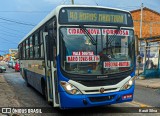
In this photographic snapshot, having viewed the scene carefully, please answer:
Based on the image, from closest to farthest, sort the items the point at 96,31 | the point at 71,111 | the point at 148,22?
the point at 96,31
the point at 71,111
the point at 148,22

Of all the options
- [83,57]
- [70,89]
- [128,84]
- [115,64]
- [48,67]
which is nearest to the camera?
[70,89]

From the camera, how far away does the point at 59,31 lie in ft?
26.7

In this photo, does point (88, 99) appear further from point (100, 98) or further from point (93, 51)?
point (93, 51)

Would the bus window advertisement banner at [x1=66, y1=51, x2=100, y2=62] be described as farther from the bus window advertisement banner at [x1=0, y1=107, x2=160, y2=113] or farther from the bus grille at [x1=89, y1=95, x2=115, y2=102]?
the bus window advertisement banner at [x1=0, y1=107, x2=160, y2=113]

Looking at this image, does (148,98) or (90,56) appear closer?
(90,56)

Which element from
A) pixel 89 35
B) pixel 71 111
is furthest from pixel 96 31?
pixel 71 111

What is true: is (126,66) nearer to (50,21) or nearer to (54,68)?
(54,68)

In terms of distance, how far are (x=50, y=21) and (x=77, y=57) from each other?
1.79m

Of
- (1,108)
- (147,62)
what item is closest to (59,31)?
(1,108)

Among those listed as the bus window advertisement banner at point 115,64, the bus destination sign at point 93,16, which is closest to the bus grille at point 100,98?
the bus window advertisement banner at point 115,64

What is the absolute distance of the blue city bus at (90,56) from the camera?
8031 millimetres

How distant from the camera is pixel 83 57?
816 cm

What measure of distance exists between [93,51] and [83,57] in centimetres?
33

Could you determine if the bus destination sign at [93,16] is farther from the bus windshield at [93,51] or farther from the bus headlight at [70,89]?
the bus headlight at [70,89]
